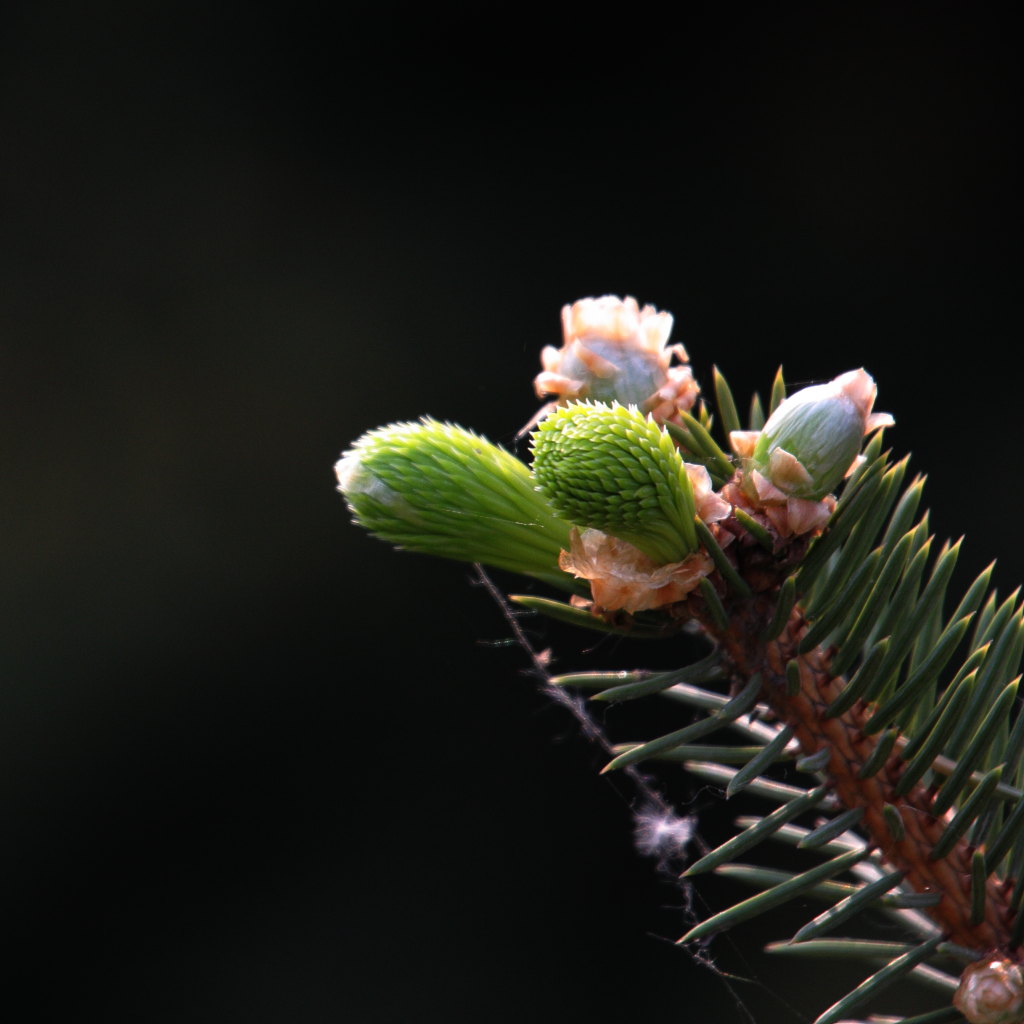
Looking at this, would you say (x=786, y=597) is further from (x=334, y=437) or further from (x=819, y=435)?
(x=334, y=437)

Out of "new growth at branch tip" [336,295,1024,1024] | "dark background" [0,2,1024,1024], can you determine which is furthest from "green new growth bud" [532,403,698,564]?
"dark background" [0,2,1024,1024]

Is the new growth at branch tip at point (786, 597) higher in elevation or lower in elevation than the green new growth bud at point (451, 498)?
lower

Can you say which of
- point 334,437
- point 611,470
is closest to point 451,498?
point 611,470

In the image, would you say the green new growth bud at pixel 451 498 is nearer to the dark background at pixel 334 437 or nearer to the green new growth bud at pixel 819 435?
the green new growth bud at pixel 819 435

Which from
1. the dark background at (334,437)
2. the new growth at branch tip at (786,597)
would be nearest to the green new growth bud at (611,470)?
the new growth at branch tip at (786,597)

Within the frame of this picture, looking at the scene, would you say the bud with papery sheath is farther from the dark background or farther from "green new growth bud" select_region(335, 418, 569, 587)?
the dark background

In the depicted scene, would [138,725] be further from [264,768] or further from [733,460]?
[733,460]

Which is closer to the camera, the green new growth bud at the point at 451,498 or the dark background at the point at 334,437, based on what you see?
the green new growth bud at the point at 451,498
